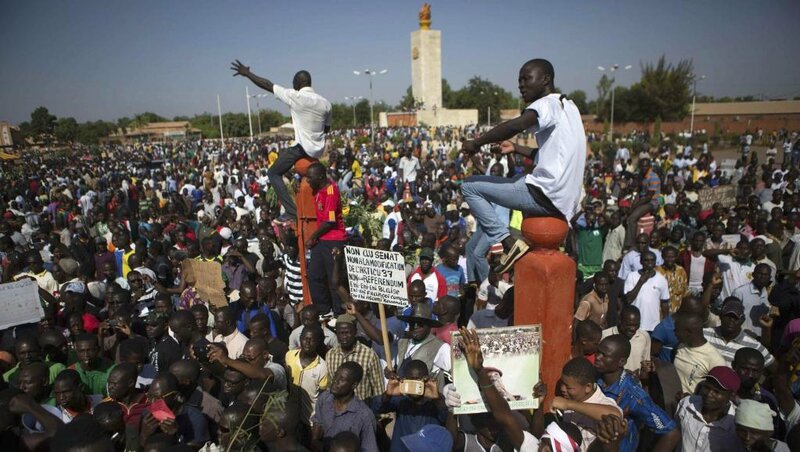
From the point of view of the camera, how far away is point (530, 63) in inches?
125

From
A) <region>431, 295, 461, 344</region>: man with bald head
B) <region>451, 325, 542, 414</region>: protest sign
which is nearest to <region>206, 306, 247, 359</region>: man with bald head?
<region>431, 295, 461, 344</region>: man with bald head

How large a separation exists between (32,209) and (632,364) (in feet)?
50.9

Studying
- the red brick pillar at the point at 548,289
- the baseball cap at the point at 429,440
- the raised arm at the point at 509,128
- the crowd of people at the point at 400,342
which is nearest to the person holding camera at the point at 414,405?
the crowd of people at the point at 400,342

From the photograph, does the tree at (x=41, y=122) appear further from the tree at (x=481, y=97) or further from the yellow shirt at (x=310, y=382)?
the tree at (x=481, y=97)

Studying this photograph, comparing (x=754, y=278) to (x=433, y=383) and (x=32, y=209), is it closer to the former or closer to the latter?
(x=433, y=383)

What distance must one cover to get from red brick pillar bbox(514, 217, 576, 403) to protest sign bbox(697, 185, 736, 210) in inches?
327

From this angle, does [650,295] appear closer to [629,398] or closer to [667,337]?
[667,337]

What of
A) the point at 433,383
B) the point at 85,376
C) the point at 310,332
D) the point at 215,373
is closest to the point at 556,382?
the point at 433,383

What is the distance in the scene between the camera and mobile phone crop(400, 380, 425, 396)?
Answer: 313 centimetres

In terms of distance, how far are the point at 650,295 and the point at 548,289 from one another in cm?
351

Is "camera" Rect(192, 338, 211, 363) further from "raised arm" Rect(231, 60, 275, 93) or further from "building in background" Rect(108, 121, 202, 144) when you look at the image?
"building in background" Rect(108, 121, 202, 144)

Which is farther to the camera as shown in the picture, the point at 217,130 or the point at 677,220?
the point at 217,130

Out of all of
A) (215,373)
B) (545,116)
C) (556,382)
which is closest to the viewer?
(545,116)

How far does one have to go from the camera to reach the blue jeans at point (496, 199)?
10.6ft
